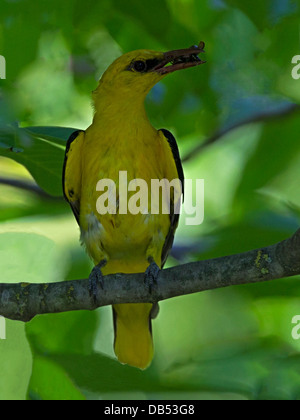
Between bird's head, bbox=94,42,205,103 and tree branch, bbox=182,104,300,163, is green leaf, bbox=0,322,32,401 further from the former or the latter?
bird's head, bbox=94,42,205,103

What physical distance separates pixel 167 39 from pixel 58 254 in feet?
5.92

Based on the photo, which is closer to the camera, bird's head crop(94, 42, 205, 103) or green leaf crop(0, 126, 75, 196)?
green leaf crop(0, 126, 75, 196)

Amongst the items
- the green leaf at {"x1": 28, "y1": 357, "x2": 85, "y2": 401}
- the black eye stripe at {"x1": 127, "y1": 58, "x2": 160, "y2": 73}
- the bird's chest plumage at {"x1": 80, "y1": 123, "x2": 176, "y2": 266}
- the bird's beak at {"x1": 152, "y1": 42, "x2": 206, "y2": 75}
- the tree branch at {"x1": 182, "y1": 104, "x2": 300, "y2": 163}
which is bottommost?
the green leaf at {"x1": 28, "y1": 357, "x2": 85, "y2": 401}

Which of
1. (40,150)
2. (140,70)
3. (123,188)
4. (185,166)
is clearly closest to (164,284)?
(123,188)

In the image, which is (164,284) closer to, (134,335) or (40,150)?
(40,150)

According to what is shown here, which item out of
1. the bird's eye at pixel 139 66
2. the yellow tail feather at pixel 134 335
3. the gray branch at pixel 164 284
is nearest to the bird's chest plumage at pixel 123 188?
the bird's eye at pixel 139 66

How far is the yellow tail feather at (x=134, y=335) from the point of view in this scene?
4297mm

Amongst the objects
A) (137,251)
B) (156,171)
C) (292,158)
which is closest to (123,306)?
(137,251)

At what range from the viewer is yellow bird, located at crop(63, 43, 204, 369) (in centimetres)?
373

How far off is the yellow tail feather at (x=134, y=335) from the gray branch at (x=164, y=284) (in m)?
1.40

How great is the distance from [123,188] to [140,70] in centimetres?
90

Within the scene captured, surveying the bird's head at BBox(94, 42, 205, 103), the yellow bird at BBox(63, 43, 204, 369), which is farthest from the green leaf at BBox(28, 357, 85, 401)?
the bird's head at BBox(94, 42, 205, 103)

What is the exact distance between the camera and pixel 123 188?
11.9 ft

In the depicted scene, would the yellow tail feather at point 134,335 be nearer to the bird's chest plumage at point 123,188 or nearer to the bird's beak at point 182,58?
the bird's chest plumage at point 123,188
